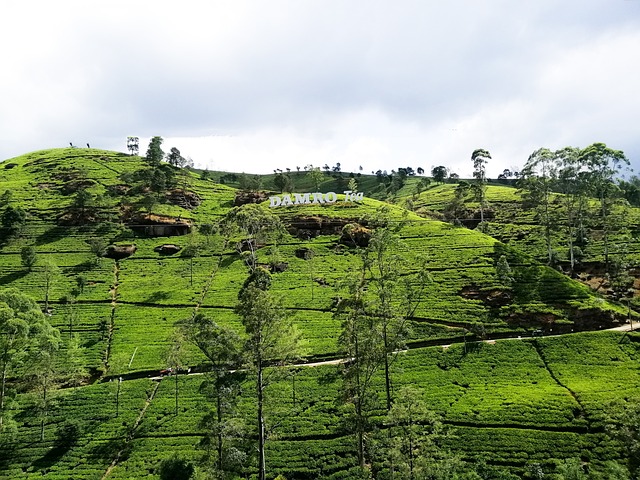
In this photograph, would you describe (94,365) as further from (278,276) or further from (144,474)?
(278,276)

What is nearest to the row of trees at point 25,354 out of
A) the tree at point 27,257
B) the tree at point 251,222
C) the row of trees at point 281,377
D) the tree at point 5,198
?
the row of trees at point 281,377

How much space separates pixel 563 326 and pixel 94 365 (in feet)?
216

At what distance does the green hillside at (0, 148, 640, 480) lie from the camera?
1710 inches

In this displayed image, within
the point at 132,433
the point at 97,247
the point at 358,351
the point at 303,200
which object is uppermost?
the point at 303,200

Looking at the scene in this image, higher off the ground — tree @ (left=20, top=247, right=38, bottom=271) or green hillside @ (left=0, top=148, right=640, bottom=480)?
tree @ (left=20, top=247, right=38, bottom=271)

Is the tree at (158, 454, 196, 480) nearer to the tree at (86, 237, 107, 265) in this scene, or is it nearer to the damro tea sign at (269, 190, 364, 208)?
the tree at (86, 237, 107, 265)

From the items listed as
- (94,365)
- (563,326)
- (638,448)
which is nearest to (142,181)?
(94,365)

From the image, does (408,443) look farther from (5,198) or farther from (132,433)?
(5,198)

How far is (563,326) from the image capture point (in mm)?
63719

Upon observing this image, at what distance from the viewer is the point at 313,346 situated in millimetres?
62438

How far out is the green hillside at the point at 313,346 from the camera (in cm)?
4344

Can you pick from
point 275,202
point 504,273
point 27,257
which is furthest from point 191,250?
point 504,273

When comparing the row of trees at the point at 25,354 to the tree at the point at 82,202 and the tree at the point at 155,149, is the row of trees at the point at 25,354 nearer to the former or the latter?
the tree at the point at 82,202

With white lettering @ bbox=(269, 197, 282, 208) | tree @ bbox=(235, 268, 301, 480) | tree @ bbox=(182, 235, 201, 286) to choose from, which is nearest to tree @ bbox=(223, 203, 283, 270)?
tree @ bbox=(182, 235, 201, 286)
